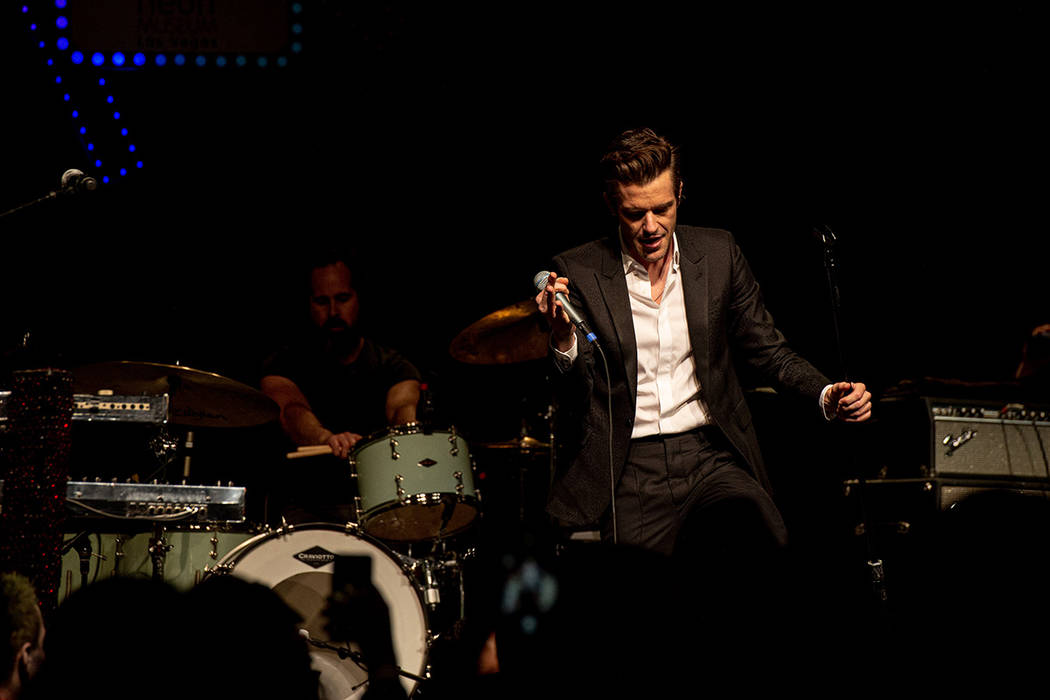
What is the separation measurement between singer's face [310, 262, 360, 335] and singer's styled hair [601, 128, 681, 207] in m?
3.03

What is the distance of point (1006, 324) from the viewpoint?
588cm

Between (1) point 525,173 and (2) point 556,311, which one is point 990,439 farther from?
(1) point 525,173

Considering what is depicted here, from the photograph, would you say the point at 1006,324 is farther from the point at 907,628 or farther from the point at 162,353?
the point at 162,353

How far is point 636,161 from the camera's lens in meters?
3.16

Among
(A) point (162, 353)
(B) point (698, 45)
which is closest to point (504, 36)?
(B) point (698, 45)

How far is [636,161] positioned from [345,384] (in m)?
3.19

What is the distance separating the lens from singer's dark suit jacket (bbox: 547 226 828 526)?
310 centimetres

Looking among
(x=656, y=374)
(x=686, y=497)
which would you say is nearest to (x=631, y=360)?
(x=656, y=374)

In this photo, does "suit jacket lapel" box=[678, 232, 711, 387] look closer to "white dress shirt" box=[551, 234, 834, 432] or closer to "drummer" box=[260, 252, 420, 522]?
→ "white dress shirt" box=[551, 234, 834, 432]

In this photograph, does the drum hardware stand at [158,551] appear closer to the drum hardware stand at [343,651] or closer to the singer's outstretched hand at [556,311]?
the drum hardware stand at [343,651]

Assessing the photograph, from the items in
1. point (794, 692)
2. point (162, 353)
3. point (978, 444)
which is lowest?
point (794, 692)

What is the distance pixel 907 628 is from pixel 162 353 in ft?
17.9

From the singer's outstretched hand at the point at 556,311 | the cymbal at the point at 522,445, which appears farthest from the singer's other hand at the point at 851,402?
the cymbal at the point at 522,445

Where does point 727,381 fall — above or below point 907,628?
above
